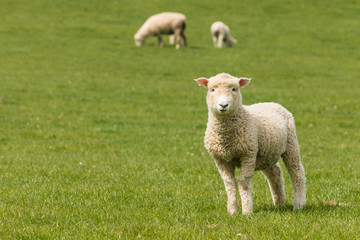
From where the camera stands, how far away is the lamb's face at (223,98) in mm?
6625

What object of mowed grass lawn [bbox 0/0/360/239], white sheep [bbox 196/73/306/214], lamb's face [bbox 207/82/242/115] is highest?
lamb's face [bbox 207/82/242/115]

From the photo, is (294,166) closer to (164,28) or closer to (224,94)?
(224,94)

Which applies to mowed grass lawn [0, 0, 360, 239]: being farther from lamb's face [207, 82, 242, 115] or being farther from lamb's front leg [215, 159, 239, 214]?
lamb's face [207, 82, 242, 115]

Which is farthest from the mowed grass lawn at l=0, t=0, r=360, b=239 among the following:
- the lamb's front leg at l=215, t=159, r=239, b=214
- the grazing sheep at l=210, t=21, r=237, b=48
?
the grazing sheep at l=210, t=21, r=237, b=48

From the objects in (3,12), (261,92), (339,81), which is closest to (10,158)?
(261,92)

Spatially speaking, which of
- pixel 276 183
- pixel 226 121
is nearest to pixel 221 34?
pixel 276 183

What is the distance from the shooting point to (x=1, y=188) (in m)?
8.78

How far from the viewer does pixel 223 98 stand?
6617 mm

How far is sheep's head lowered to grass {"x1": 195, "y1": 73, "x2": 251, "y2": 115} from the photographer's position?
21.8 feet

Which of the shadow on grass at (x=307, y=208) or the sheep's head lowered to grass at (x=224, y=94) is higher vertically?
the sheep's head lowered to grass at (x=224, y=94)

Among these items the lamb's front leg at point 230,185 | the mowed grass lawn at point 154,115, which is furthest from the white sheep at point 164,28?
the lamb's front leg at point 230,185

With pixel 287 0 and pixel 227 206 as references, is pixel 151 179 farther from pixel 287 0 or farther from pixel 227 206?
pixel 287 0

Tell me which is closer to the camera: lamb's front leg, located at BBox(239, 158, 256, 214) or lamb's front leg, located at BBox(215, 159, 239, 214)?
lamb's front leg, located at BBox(239, 158, 256, 214)

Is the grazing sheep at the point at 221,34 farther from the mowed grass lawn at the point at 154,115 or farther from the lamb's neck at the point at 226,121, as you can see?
the lamb's neck at the point at 226,121
